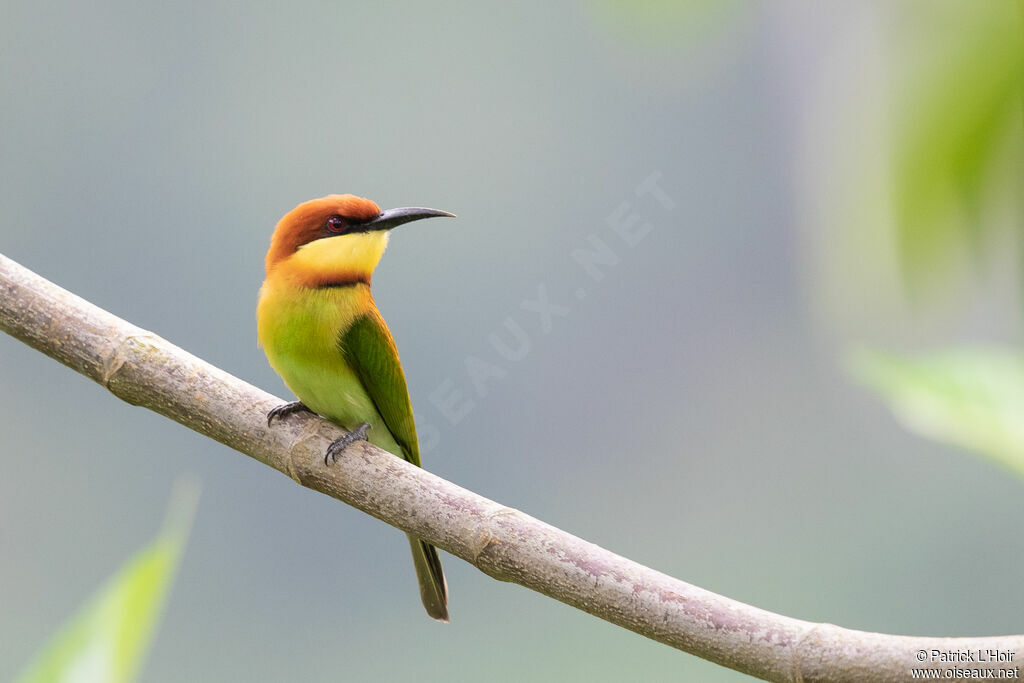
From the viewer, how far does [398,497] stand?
3.16ft

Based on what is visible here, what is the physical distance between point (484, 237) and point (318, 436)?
8911mm

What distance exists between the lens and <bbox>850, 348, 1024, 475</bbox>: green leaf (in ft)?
1.83

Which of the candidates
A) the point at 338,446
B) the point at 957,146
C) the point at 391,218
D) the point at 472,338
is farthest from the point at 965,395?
the point at 472,338

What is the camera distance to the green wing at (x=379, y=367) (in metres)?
1.33

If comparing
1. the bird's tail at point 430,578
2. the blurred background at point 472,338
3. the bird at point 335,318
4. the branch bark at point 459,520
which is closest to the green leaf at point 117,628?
the branch bark at point 459,520

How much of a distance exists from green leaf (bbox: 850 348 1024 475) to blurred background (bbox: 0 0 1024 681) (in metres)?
7.34

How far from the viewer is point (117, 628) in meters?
0.57

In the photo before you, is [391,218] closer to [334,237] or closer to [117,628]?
[334,237]

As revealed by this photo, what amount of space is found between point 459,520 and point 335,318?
0.47 m

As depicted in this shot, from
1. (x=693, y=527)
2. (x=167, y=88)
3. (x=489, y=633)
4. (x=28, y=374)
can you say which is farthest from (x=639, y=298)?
(x=28, y=374)

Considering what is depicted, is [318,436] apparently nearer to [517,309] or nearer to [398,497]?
[398,497]

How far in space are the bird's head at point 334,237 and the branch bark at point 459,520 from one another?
24cm

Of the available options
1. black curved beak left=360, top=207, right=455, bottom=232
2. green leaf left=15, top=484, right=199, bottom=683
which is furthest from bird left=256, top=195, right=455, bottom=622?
green leaf left=15, top=484, right=199, bottom=683

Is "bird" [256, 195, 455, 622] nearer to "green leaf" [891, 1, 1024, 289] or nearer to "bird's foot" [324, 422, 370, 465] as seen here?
"bird's foot" [324, 422, 370, 465]
